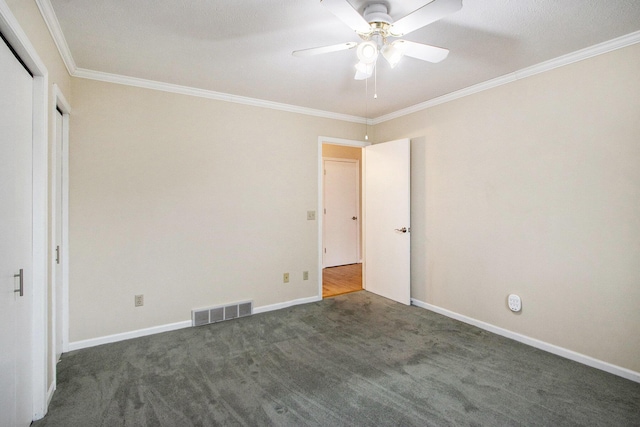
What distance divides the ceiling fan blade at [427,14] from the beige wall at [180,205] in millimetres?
2253

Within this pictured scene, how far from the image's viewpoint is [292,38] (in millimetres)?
2260

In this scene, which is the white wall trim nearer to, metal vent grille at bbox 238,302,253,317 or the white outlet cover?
metal vent grille at bbox 238,302,253,317

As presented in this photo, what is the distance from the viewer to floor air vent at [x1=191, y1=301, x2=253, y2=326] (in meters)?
3.28

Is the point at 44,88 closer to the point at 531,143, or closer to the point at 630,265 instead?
the point at 531,143

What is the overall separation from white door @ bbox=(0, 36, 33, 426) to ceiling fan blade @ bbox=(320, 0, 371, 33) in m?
1.52

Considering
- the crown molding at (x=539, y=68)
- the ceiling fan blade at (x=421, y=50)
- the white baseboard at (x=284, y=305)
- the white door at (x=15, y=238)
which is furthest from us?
the white baseboard at (x=284, y=305)

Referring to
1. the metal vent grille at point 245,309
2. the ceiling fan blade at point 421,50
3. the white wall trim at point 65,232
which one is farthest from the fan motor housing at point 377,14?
the metal vent grille at point 245,309

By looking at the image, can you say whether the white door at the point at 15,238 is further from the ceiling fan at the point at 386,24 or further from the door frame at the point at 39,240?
the ceiling fan at the point at 386,24

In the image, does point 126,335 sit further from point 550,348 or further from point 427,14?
point 550,348

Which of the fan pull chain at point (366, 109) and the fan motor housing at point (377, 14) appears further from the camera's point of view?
Answer: the fan pull chain at point (366, 109)

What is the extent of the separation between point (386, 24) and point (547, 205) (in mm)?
2062

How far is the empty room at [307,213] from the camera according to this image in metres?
1.89

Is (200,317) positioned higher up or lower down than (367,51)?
lower down

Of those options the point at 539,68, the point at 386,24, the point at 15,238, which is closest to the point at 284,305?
the point at 15,238
